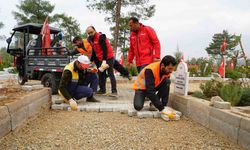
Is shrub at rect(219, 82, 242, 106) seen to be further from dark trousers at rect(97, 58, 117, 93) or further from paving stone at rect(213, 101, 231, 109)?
dark trousers at rect(97, 58, 117, 93)

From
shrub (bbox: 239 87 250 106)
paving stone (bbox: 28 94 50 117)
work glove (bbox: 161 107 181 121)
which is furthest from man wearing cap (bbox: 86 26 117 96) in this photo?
shrub (bbox: 239 87 250 106)

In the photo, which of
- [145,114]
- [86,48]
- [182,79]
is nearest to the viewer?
[145,114]

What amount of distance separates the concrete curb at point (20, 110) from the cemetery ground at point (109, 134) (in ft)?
0.27

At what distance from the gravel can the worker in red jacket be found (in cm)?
162

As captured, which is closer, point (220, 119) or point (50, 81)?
point (220, 119)

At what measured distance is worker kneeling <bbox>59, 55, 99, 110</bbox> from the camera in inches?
191

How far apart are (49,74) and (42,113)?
2503 mm

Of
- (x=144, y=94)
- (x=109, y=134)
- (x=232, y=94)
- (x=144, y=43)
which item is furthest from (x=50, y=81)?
(x=232, y=94)

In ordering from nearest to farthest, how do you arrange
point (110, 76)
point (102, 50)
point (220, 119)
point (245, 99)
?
point (220, 119) < point (245, 99) < point (102, 50) < point (110, 76)

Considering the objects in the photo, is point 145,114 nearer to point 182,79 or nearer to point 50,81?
point 182,79

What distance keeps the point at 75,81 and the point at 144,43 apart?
1.62 metres

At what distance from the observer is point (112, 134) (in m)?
3.31

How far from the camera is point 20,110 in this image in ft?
11.4

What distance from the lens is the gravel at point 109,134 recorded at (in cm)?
287
